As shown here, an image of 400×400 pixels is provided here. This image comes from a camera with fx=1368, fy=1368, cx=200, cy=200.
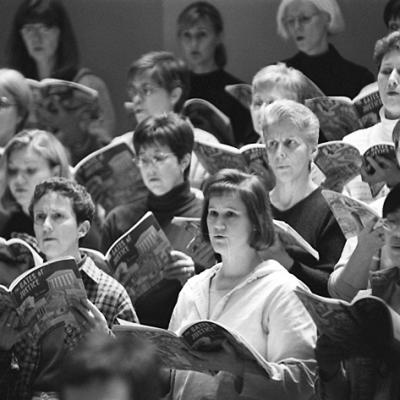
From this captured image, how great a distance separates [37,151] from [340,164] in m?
1.30

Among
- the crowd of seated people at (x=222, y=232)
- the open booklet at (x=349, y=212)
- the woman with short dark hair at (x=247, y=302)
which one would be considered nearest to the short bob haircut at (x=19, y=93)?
the crowd of seated people at (x=222, y=232)

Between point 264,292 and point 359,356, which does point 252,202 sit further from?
point 359,356

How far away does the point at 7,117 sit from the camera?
6262 mm

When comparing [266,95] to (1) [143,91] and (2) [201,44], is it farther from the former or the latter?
(2) [201,44]

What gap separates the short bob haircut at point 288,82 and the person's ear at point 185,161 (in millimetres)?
518

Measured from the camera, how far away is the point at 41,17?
275 inches

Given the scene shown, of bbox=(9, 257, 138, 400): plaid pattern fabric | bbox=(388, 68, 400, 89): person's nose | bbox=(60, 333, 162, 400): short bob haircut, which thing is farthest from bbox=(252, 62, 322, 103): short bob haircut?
bbox=(60, 333, 162, 400): short bob haircut

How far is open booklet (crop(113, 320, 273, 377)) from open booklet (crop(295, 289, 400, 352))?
0.70ft

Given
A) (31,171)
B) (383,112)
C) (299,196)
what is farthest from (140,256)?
(383,112)

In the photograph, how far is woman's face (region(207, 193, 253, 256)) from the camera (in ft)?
14.3

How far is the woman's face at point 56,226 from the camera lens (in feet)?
15.6

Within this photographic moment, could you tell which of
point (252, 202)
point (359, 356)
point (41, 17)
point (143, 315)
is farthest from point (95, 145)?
point (359, 356)

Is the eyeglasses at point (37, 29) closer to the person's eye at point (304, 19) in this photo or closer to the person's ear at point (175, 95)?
the person's ear at point (175, 95)

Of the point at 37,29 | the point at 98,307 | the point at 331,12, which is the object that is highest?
the point at 331,12
